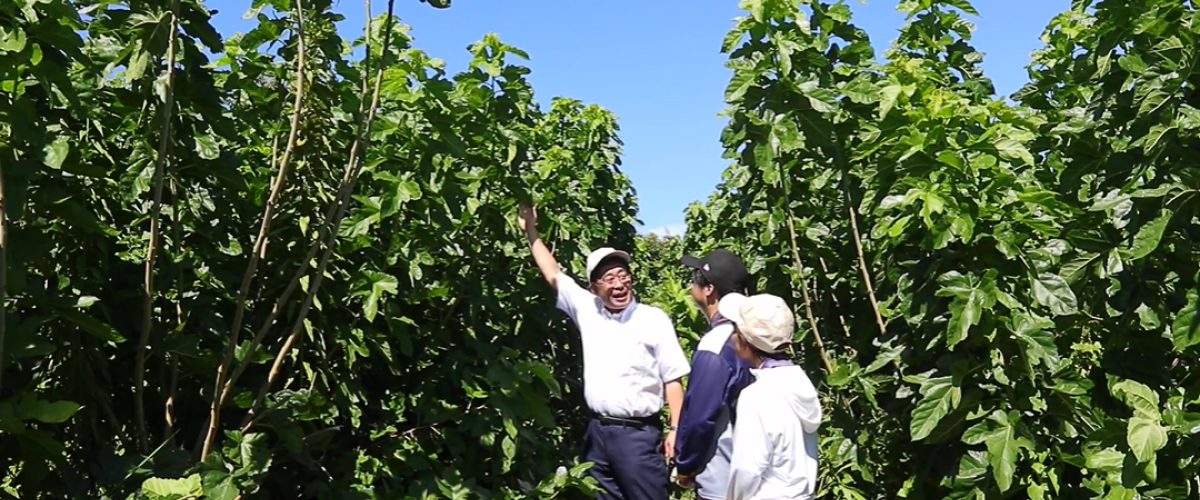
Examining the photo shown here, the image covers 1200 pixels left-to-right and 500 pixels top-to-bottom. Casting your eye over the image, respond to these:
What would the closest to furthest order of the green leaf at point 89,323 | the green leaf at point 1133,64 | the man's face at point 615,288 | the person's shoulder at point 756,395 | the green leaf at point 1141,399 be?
the green leaf at point 89,323, the green leaf at point 1141,399, the person's shoulder at point 756,395, the green leaf at point 1133,64, the man's face at point 615,288

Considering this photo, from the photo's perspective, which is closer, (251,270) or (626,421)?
(251,270)

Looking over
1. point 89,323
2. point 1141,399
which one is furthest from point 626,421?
point 89,323

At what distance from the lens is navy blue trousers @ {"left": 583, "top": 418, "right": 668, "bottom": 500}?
13.7 feet

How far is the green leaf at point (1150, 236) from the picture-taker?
3131mm

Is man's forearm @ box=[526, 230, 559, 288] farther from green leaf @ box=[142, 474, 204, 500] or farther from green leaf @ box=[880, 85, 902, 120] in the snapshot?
green leaf @ box=[142, 474, 204, 500]

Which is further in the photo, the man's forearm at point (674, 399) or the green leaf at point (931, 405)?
the man's forearm at point (674, 399)

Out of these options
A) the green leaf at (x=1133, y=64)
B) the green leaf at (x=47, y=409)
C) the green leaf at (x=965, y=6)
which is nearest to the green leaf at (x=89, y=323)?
the green leaf at (x=47, y=409)

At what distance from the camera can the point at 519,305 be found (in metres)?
4.47

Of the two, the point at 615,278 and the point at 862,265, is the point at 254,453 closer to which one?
the point at 615,278

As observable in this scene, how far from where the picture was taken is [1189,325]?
10.2 feet

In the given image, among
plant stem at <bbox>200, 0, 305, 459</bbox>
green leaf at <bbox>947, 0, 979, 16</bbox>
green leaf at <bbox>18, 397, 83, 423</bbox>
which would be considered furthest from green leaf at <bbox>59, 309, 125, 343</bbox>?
green leaf at <bbox>947, 0, 979, 16</bbox>

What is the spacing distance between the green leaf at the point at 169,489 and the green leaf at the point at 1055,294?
103 inches

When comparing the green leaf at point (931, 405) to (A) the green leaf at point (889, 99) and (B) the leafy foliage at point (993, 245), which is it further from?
(A) the green leaf at point (889, 99)

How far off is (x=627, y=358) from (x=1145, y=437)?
190 centimetres
